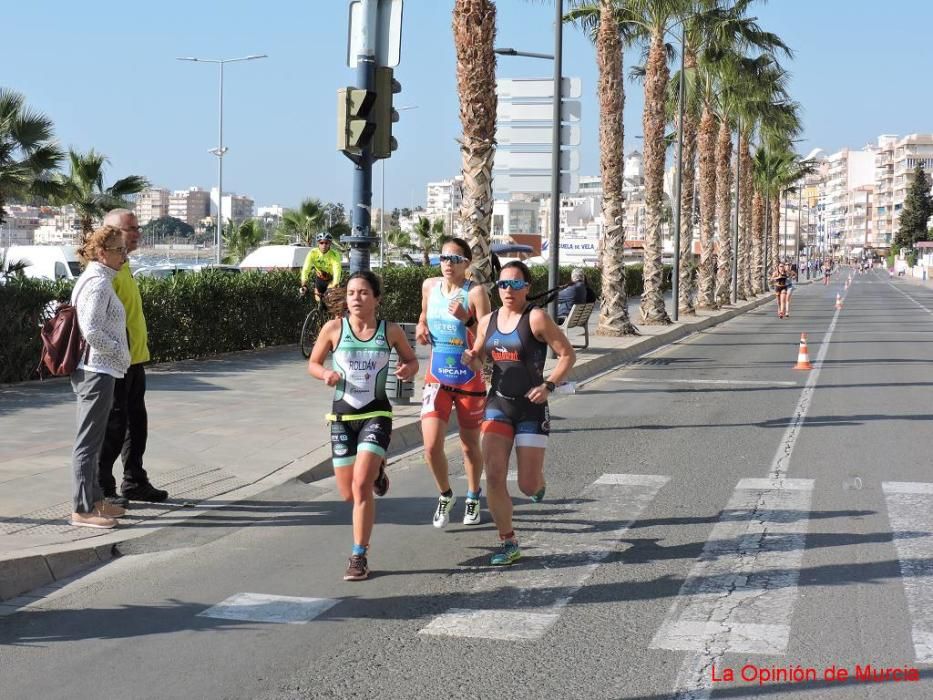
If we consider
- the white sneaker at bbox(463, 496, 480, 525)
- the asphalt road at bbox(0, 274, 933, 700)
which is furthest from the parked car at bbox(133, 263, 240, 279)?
the white sneaker at bbox(463, 496, 480, 525)

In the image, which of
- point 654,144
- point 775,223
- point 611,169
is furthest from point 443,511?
point 775,223

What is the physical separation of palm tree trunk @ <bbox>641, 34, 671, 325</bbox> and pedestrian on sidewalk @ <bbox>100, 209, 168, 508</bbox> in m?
22.8

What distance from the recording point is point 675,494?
834cm

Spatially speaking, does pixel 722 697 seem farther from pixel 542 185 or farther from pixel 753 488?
pixel 542 185

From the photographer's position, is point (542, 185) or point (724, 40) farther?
point (724, 40)

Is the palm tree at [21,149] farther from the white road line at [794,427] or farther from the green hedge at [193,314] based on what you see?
the white road line at [794,427]

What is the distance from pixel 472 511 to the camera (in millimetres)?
7383

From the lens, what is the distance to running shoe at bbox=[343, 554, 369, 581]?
604cm

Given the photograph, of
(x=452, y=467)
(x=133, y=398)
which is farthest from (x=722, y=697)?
(x=452, y=467)

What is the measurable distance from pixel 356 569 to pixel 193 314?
36.3ft

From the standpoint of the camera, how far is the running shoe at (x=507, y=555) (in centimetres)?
635

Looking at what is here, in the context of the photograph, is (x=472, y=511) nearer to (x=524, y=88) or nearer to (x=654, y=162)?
(x=524, y=88)

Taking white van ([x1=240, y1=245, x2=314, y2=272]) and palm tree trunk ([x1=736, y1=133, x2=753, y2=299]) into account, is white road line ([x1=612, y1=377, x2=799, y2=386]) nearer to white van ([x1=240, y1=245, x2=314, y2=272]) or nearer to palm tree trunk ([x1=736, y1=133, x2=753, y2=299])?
white van ([x1=240, y1=245, x2=314, y2=272])

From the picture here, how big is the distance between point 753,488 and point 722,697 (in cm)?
439
